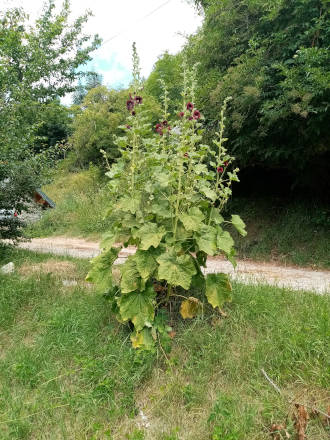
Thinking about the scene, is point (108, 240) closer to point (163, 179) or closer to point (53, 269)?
point (163, 179)

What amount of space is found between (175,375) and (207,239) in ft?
3.46

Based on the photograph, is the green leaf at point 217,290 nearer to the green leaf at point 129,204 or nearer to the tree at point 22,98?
the green leaf at point 129,204

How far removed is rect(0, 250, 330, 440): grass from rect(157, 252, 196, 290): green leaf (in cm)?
50

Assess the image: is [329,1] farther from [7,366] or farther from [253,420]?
[7,366]

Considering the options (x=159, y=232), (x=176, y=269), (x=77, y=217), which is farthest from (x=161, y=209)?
(x=77, y=217)

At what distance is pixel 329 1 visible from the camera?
5504 mm

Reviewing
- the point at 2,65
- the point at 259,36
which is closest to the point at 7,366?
the point at 2,65

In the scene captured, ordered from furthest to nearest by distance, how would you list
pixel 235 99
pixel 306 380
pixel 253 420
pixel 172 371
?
pixel 235 99 → pixel 172 371 → pixel 306 380 → pixel 253 420

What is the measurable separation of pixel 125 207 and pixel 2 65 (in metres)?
4.88

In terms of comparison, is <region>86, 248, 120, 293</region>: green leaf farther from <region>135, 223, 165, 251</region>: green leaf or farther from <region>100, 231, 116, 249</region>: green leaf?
<region>135, 223, 165, 251</region>: green leaf

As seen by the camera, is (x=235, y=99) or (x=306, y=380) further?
(x=235, y=99)

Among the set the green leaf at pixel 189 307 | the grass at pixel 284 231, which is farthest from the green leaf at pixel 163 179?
the grass at pixel 284 231

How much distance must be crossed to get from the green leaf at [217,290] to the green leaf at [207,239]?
0.90ft

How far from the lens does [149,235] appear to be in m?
2.91
